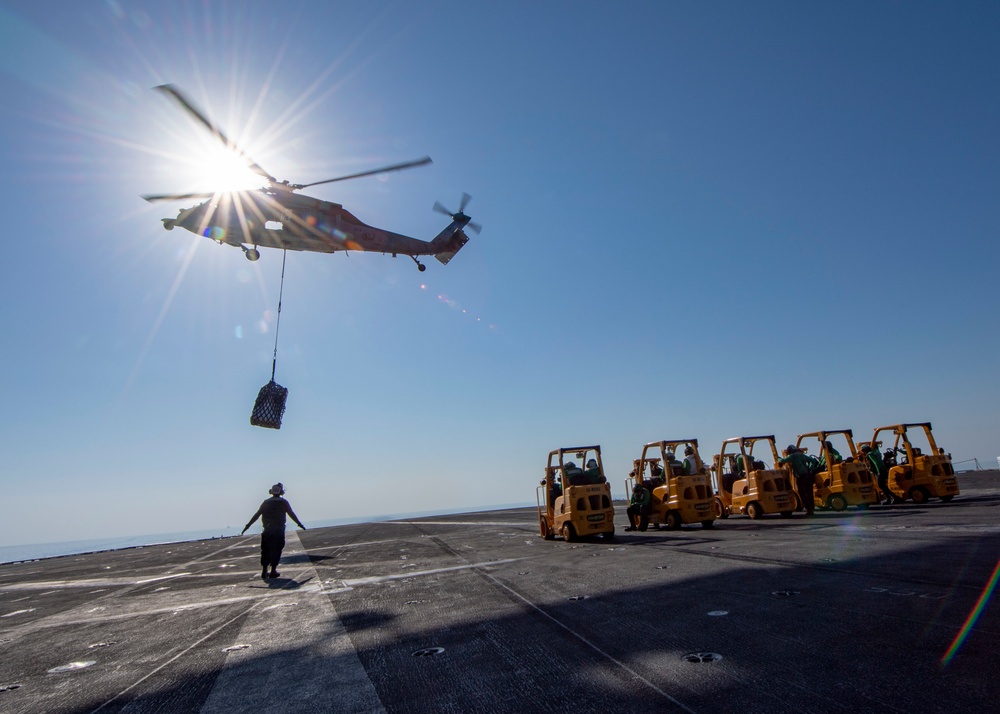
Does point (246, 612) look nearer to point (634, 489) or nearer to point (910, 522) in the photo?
point (634, 489)

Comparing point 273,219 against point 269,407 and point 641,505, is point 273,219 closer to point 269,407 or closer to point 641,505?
point 269,407

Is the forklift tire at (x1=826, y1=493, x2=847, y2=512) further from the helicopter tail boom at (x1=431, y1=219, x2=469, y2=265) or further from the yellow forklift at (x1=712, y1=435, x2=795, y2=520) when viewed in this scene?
the helicopter tail boom at (x1=431, y1=219, x2=469, y2=265)

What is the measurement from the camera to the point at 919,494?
15984mm

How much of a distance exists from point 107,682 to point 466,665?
3.16 meters

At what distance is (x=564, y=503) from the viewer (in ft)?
45.5

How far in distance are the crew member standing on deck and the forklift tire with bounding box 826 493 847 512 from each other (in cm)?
1654

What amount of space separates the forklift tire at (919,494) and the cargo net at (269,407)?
20.8 meters

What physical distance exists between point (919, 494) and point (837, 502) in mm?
2339

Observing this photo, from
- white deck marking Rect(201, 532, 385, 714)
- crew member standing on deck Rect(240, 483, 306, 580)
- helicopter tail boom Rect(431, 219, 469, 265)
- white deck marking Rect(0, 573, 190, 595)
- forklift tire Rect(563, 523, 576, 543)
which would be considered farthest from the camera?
helicopter tail boom Rect(431, 219, 469, 265)

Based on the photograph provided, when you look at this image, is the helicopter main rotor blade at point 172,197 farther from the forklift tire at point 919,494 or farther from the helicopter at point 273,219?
the forklift tire at point 919,494

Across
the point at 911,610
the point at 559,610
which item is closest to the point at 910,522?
the point at 911,610

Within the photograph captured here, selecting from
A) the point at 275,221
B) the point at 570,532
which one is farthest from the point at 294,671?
the point at 275,221

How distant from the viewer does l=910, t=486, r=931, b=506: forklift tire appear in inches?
625

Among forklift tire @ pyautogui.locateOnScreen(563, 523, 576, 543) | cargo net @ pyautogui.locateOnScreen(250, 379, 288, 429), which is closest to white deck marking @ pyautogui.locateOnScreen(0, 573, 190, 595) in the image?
cargo net @ pyautogui.locateOnScreen(250, 379, 288, 429)
